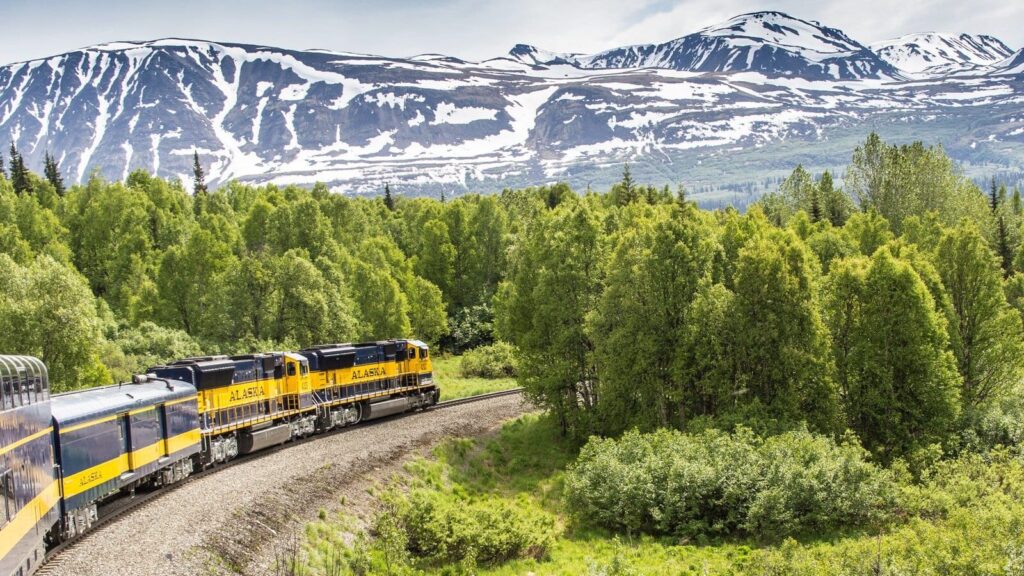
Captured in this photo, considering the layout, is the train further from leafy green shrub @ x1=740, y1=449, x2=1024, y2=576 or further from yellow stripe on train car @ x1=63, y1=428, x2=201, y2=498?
leafy green shrub @ x1=740, y1=449, x2=1024, y2=576

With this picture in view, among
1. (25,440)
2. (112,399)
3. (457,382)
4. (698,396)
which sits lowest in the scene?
(457,382)

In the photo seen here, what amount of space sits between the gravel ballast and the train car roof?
129 inches

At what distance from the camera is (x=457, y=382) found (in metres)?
81.4

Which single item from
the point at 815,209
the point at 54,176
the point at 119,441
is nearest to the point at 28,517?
the point at 119,441

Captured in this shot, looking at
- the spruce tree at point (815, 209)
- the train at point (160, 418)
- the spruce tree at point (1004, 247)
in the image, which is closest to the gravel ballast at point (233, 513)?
the train at point (160, 418)

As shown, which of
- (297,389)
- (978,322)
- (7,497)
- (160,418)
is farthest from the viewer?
(978,322)

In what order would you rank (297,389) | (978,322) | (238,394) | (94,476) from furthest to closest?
(978,322) < (297,389) < (238,394) < (94,476)

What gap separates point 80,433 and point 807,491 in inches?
1016

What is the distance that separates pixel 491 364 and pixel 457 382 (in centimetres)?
583

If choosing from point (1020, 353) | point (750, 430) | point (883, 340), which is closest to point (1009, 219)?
point (1020, 353)

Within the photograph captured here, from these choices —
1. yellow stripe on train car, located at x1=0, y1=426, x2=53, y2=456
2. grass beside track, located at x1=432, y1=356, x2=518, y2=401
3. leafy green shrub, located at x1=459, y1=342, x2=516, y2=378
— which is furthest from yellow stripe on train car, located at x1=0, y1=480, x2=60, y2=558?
leafy green shrub, located at x1=459, y1=342, x2=516, y2=378

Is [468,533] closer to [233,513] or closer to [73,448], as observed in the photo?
[233,513]

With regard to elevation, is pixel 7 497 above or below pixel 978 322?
above

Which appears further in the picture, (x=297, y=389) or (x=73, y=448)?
(x=297, y=389)
